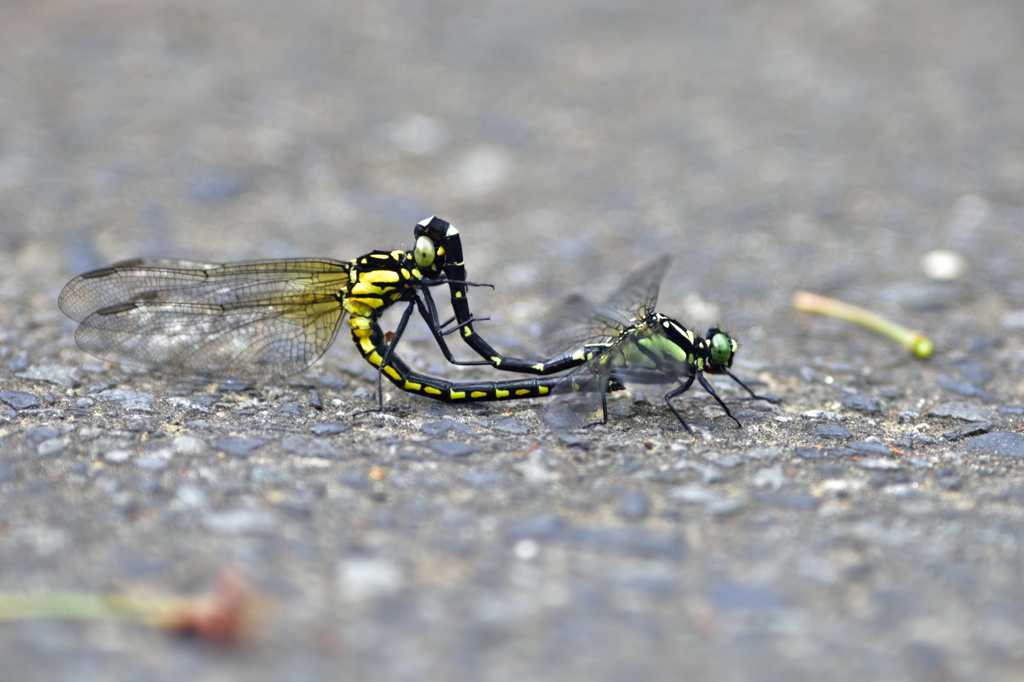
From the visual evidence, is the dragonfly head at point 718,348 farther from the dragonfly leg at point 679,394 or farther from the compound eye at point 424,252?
the compound eye at point 424,252

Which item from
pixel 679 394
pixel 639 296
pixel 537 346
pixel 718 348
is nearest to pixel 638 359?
pixel 679 394

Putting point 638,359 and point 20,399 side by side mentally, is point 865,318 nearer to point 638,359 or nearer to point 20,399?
point 638,359

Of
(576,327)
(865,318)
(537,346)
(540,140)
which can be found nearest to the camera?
(576,327)

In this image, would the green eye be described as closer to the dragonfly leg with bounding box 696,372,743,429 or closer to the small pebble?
the dragonfly leg with bounding box 696,372,743,429

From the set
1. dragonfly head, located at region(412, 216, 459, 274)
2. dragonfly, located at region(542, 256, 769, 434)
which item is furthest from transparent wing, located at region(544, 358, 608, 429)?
dragonfly head, located at region(412, 216, 459, 274)

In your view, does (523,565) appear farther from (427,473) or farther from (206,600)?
(206,600)

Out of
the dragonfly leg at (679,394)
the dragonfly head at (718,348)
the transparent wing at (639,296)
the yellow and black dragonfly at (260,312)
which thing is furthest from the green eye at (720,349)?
the yellow and black dragonfly at (260,312)

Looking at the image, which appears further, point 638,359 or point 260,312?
point 260,312
